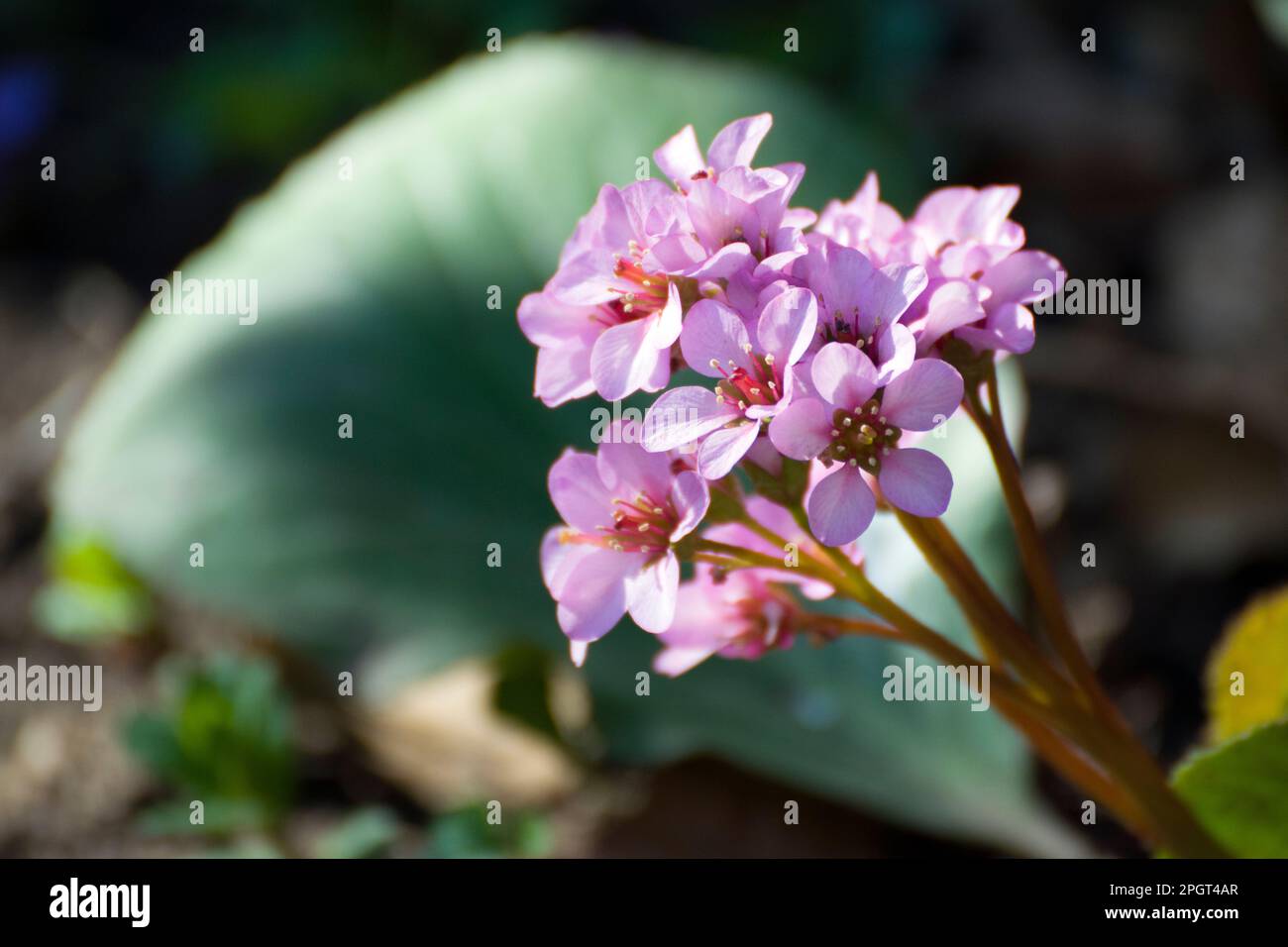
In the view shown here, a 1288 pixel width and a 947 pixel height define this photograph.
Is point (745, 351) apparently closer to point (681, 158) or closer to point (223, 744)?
point (681, 158)

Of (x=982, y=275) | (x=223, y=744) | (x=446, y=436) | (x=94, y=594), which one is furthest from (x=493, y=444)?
(x=982, y=275)

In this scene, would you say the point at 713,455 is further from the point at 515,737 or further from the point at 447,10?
the point at 447,10

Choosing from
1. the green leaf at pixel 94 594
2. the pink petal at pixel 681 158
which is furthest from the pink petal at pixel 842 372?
the green leaf at pixel 94 594

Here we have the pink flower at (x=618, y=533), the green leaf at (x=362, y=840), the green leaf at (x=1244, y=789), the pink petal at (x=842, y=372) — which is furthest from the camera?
the green leaf at (x=362, y=840)

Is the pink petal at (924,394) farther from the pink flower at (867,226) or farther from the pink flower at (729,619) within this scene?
the pink flower at (729,619)

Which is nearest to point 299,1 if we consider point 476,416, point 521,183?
point 521,183

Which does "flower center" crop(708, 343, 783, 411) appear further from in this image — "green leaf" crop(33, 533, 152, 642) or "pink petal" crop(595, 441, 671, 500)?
"green leaf" crop(33, 533, 152, 642)

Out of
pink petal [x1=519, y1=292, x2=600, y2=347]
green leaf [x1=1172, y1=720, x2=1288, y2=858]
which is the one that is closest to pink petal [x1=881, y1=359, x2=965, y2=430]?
pink petal [x1=519, y1=292, x2=600, y2=347]
